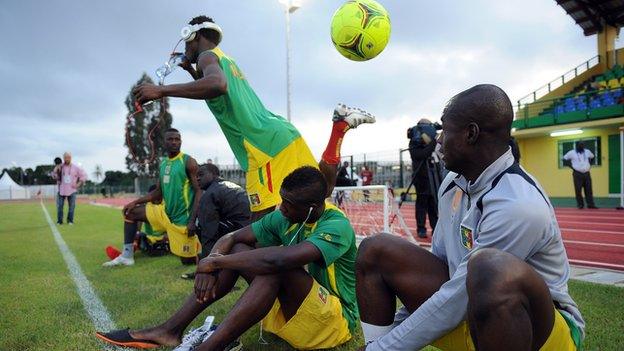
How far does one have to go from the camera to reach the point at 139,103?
2.88 m

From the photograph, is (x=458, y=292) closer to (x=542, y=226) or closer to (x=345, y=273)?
(x=542, y=226)

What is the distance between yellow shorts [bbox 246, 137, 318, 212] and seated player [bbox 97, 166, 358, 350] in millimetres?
592

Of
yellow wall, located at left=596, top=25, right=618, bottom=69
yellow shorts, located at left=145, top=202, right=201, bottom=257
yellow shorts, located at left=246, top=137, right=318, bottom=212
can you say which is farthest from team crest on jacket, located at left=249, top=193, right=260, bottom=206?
yellow wall, located at left=596, top=25, right=618, bottom=69

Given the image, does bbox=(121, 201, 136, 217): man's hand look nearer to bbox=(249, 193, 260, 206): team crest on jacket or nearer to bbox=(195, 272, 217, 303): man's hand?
bbox=(249, 193, 260, 206): team crest on jacket

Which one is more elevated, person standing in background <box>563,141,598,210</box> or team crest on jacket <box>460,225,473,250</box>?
person standing in background <box>563,141,598,210</box>

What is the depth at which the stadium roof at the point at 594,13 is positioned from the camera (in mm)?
24567

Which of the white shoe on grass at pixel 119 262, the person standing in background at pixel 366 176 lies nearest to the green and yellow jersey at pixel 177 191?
the white shoe on grass at pixel 119 262

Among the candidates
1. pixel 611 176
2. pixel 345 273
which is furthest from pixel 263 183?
pixel 611 176

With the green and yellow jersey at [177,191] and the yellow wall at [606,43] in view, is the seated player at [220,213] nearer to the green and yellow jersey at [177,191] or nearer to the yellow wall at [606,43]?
the green and yellow jersey at [177,191]

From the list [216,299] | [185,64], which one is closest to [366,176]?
[185,64]

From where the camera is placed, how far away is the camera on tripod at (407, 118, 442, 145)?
7.20 metres

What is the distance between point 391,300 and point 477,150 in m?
0.79

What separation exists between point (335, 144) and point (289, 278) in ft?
5.76

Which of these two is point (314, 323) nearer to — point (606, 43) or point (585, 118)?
point (585, 118)
